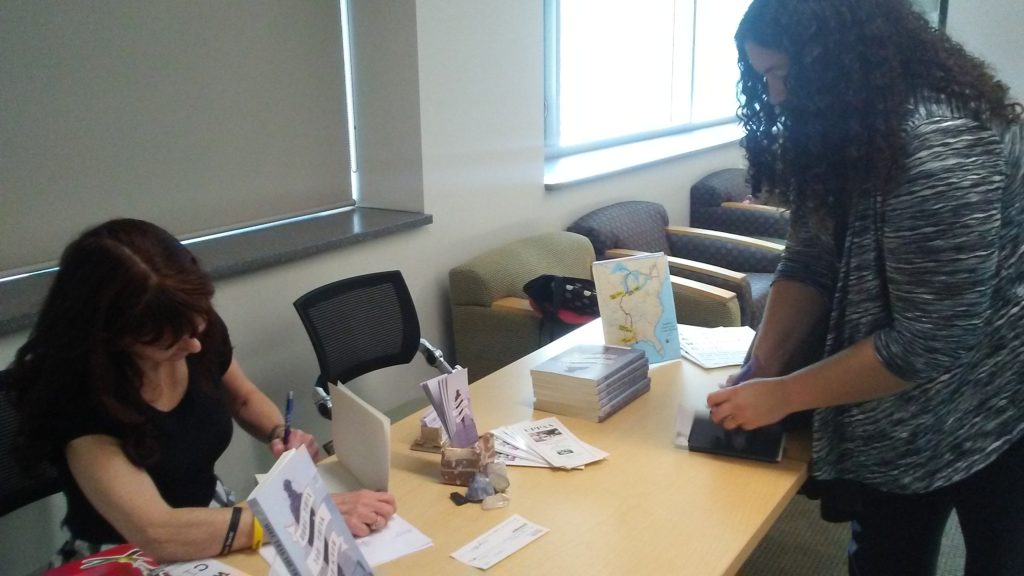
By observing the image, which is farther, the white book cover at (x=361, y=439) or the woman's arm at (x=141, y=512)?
the white book cover at (x=361, y=439)

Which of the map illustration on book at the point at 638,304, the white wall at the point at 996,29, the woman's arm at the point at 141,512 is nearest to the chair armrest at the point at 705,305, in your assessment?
the map illustration on book at the point at 638,304

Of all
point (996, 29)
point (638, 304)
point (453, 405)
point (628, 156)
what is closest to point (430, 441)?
point (453, 405)

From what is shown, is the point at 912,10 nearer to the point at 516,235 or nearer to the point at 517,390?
the point at 517,390

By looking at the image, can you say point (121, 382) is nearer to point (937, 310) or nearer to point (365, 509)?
point (365, 509)

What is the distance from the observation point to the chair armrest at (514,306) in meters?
2.84

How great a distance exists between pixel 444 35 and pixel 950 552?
7.51 feet

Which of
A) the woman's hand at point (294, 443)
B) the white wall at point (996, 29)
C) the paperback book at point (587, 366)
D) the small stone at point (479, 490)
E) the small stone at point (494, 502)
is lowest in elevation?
the woman's hand at point (294, 443)

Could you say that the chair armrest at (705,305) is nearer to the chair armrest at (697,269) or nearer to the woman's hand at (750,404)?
the chair armrest at (697,269)

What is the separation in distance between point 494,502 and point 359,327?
1111 millimetres

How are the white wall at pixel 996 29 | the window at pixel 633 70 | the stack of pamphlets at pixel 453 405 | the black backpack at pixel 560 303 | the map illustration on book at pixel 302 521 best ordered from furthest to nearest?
the white wall at pixel 996 29, the window at pixel 633 70, the black backpack at pixel 560 303, the stack of pamphlets at pixel 453 405, the map illustration on book at pixel 302 521


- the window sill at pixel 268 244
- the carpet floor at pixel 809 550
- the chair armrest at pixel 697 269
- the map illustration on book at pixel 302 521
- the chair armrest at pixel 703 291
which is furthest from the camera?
the chair armrest at pixel 697 269

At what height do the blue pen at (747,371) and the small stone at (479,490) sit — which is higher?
the blue pen at (747,371)

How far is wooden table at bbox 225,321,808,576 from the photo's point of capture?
1232 millimetres

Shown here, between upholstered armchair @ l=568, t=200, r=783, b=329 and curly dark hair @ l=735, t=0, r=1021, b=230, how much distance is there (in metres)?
2.09
